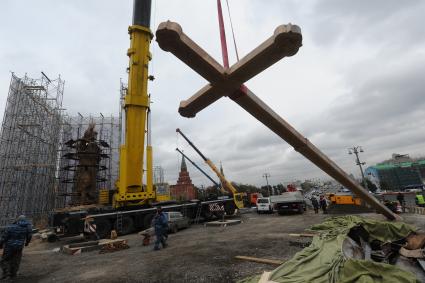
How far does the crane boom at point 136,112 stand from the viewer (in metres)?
14.5

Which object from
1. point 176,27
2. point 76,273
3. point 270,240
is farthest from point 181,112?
point 270,240

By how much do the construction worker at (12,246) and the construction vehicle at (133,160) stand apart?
6.82m

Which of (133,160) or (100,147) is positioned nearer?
(133,160)

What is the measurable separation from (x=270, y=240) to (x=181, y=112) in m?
7.72

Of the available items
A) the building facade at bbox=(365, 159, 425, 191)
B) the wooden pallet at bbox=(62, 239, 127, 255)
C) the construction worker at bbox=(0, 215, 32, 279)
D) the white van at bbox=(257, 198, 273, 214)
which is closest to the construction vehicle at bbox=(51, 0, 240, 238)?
the wooden pallet at bbox=(62, 239, 127, 255)

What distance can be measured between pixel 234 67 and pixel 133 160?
1221 centimetres

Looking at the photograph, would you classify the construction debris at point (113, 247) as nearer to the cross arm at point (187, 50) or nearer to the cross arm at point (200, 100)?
the cross arm at point (200, 100)

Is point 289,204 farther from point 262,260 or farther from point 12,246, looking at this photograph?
point 12,246

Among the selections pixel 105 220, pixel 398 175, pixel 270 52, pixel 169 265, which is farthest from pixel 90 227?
pixel 398 175

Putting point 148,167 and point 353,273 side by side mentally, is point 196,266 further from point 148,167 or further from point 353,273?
point 148,167

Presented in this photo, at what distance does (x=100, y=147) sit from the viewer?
32.3 meters

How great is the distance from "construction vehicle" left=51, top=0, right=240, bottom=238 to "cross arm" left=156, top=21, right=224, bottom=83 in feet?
39.0

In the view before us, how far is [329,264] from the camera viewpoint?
4117 millimetres

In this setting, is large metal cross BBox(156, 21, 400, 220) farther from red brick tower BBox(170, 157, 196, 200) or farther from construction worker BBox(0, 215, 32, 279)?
red brick tower BBox(170, 157, 196, 200)
